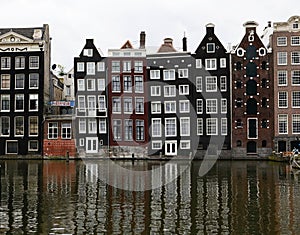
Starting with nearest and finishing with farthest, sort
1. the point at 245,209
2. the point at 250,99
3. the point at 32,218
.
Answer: the point at 32,218 < the point at 245,209 < the point at 250,99

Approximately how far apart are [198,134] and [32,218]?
48.7 meters

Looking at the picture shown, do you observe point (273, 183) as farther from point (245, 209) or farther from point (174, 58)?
point (174, 58)

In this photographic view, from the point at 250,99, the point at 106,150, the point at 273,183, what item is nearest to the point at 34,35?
the point at 106,150

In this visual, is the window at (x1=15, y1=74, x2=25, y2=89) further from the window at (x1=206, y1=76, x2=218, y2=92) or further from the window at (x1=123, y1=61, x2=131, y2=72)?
the window at (x1=206, y1=76, x2=218, y2=92)

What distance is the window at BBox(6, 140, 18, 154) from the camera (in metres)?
70.0

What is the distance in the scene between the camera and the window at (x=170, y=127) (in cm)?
6975

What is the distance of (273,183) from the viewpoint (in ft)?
117

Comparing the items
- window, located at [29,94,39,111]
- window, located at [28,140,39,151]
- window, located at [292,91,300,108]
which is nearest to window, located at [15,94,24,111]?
window, located at [29,94,39,111]

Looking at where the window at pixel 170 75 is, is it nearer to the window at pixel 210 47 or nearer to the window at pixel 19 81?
the window at pixel 210 47

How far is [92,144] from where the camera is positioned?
6975 centimetres

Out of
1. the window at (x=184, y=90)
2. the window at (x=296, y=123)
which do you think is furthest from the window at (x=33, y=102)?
the window at (x=296, y=123)

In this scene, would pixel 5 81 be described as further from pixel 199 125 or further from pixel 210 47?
pixel 210 47

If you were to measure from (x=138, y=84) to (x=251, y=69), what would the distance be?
1622 centimetres

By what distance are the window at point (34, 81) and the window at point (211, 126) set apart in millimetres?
25208
